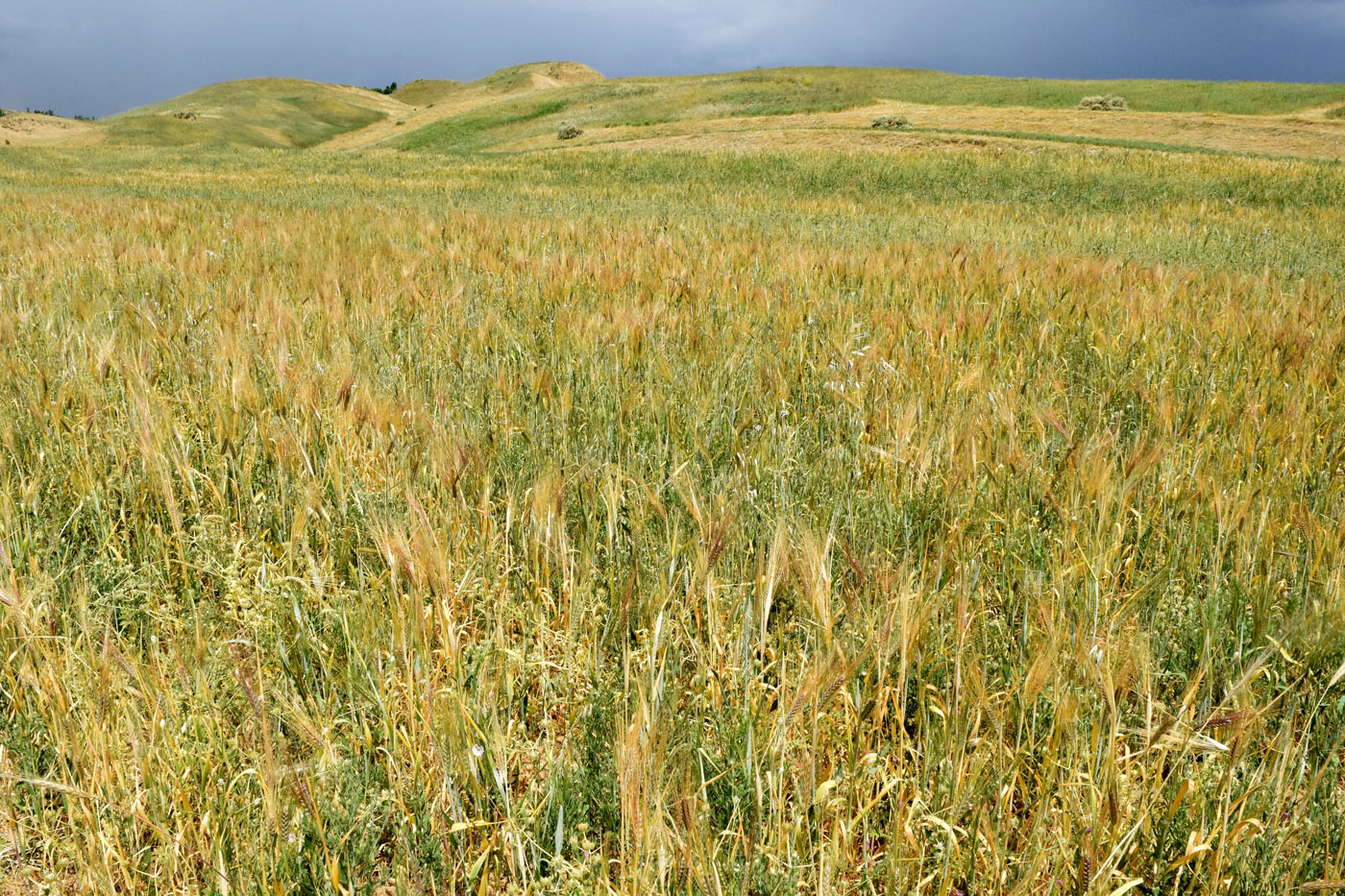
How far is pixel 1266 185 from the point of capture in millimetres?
15039

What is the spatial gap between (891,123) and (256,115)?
191ft

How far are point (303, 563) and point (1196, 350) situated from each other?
10.5ft

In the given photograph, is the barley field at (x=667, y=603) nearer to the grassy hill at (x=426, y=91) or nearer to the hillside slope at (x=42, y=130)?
the hillside slope at (x=42, y=130)

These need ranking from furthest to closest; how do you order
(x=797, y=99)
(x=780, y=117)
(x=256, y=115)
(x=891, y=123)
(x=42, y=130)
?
1. (x=256, y=115)
2. (x=42, y=130)
3. (x=797, y=99)
4. (x=780, y=117)
5. (x=891, y=123)

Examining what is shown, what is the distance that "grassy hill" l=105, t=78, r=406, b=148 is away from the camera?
53.3m

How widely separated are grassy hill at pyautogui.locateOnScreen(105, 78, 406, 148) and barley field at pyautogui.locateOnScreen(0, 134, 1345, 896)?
60100 mm

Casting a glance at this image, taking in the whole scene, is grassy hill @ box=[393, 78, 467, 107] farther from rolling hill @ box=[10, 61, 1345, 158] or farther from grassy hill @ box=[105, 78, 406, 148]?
rolling hill @ box=[10, 61, 1345, 158]

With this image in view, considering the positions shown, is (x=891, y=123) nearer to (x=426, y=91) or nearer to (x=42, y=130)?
(x=42, y=130)

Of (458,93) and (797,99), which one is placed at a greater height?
(458,93)

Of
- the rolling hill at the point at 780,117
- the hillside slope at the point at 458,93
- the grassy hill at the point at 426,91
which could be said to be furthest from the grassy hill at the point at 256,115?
the grassy hill at the point at 426,91

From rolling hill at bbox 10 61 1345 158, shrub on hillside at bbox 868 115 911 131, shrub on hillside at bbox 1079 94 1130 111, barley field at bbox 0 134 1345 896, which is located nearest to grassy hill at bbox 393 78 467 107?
rolling hill at bbox 10 61 1345 158

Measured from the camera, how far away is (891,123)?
30.9 m

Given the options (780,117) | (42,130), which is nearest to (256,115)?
(42,130)

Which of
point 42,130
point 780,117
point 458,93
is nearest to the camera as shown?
point 780,117
